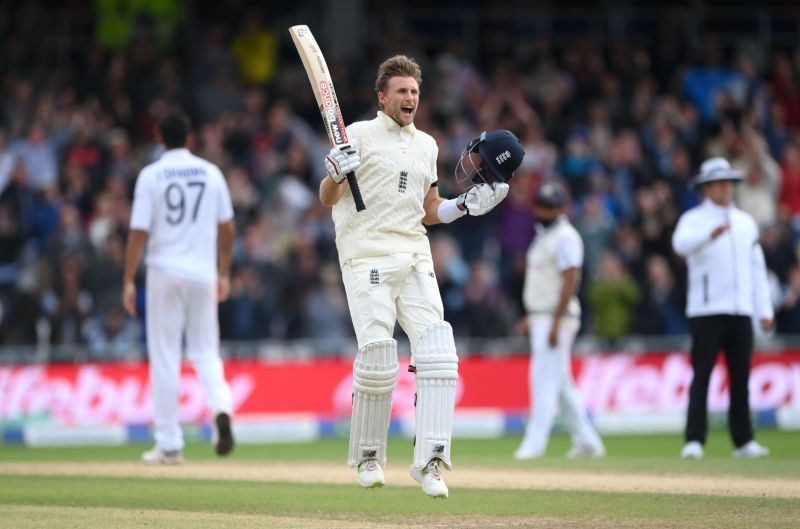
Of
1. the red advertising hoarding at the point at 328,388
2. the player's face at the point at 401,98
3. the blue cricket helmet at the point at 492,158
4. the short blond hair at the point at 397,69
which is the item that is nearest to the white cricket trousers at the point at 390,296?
the blue cricket helmet at the point at 492,158

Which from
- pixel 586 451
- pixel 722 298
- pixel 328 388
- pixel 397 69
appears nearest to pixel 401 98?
pixel 397 69

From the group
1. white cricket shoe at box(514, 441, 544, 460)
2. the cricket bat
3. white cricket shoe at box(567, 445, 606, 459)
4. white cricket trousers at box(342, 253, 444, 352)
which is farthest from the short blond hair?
white cricket shoe at box(567, 445, 606, 459)

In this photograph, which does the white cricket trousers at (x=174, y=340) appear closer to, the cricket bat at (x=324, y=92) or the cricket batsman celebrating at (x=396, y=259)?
the cricket bat at (x=324, y=92)

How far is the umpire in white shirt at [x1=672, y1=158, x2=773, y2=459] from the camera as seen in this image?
13.4 m

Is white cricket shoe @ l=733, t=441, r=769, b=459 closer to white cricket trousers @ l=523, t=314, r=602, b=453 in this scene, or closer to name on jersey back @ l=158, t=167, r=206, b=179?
white cricket trousers @ l=523, t=314, r=602, b=453

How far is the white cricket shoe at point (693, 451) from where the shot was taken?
43.5ft

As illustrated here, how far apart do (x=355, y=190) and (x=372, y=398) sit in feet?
4.05

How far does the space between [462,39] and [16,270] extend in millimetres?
9280

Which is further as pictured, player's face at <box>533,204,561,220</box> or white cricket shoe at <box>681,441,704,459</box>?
player's face at <box>533,204,561,220</box>

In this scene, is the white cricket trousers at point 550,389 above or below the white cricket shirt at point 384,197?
below

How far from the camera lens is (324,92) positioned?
9469 millimetres

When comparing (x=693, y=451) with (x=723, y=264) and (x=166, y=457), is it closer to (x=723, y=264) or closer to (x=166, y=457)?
(x=723, y=264)

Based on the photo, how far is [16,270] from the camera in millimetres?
19781

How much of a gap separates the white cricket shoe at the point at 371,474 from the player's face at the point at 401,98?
6.74ft
